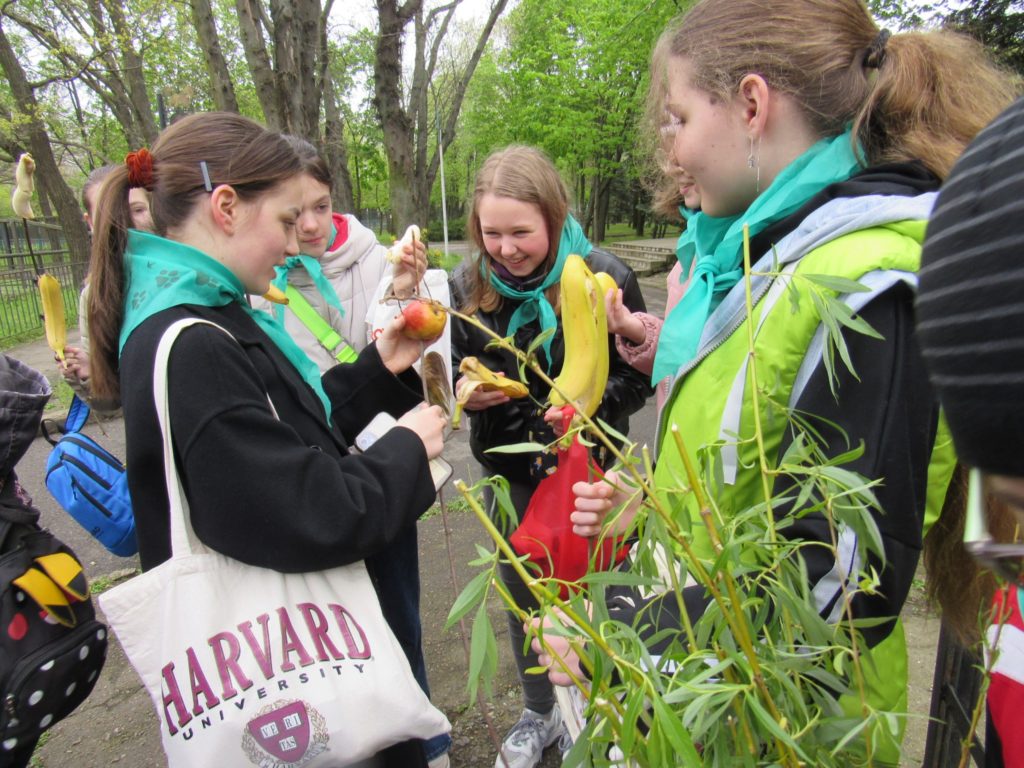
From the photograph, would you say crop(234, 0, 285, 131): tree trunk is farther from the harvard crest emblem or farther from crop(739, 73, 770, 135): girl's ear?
the harvard crest emblem

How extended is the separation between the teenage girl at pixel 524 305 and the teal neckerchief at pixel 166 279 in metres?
1.02

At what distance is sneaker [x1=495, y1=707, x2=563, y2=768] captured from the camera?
234cm

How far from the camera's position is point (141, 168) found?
4.95 ft

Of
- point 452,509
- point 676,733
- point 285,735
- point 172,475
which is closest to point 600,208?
point 452,509

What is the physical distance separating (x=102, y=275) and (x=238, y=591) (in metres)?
0.81

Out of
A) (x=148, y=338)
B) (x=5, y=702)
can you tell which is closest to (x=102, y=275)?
(x=148, y=338)

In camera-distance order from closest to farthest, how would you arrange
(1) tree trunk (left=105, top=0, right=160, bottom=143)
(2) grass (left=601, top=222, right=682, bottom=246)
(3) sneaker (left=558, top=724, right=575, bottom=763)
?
(3) sneaker (left=558, top=724, right=575, bottom=763), (1) tree trunk (left=105, top=0, right=160, bottom=143), (2) grass (left=601, top=222, right=682, bottom=246)

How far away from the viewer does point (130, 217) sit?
154cm

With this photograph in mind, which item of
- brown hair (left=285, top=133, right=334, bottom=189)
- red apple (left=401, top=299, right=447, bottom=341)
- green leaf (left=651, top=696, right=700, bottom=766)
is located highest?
brown hair (left=285, top=133, right=334, bottom=189)

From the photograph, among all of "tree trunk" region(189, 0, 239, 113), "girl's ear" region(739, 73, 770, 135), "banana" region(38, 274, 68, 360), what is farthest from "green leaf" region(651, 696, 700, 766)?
"tree trunk" region(189, 0, 239, 113)

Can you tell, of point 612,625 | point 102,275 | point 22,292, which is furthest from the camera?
point 22,292

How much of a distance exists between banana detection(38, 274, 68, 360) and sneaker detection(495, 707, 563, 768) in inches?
90.4

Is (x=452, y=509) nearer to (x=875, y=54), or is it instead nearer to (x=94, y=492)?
(x=94, y=492)

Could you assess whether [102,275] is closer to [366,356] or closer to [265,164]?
[265,164]
